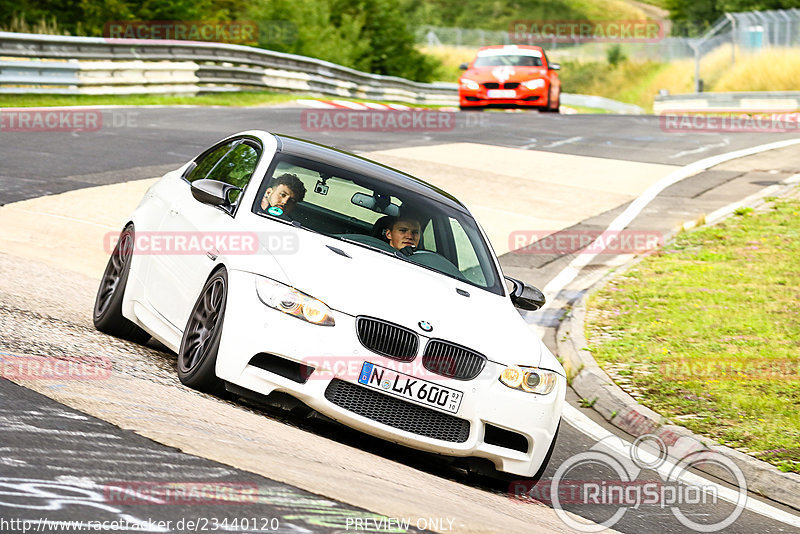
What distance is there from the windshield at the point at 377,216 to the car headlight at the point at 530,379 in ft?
3.59

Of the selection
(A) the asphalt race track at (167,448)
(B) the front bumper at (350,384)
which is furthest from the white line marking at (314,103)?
(B) the front bumper at (350,384)

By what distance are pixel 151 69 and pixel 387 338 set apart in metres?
21.3

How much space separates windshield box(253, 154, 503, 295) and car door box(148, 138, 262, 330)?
0.84 ft

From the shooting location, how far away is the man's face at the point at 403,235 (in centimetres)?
745

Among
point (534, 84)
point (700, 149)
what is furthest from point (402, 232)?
point (534, 84)

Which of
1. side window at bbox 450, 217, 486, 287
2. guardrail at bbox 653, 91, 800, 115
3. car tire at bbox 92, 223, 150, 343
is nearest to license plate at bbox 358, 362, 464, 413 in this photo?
side window at bbox 450, 217, 486, 287

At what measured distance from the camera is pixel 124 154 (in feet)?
55.9

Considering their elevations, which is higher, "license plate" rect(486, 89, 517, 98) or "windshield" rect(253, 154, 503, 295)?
"windshield" rect(253, 154, 503, 295)

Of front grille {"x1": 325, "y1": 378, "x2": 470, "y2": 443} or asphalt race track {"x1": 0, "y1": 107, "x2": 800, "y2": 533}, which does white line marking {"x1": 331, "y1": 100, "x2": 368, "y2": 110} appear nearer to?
asphalt race track {"x1": 0, "y1": 107, "x2": 800, "y2": 533}

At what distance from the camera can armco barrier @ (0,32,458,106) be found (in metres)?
22.5

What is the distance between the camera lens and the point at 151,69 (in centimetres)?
2592

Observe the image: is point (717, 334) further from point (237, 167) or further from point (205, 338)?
point (205, 338)

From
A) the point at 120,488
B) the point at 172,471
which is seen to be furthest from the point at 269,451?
the point at 120,488

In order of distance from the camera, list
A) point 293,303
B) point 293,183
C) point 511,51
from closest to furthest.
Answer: point 293,303, point 293,183, point 511,51
